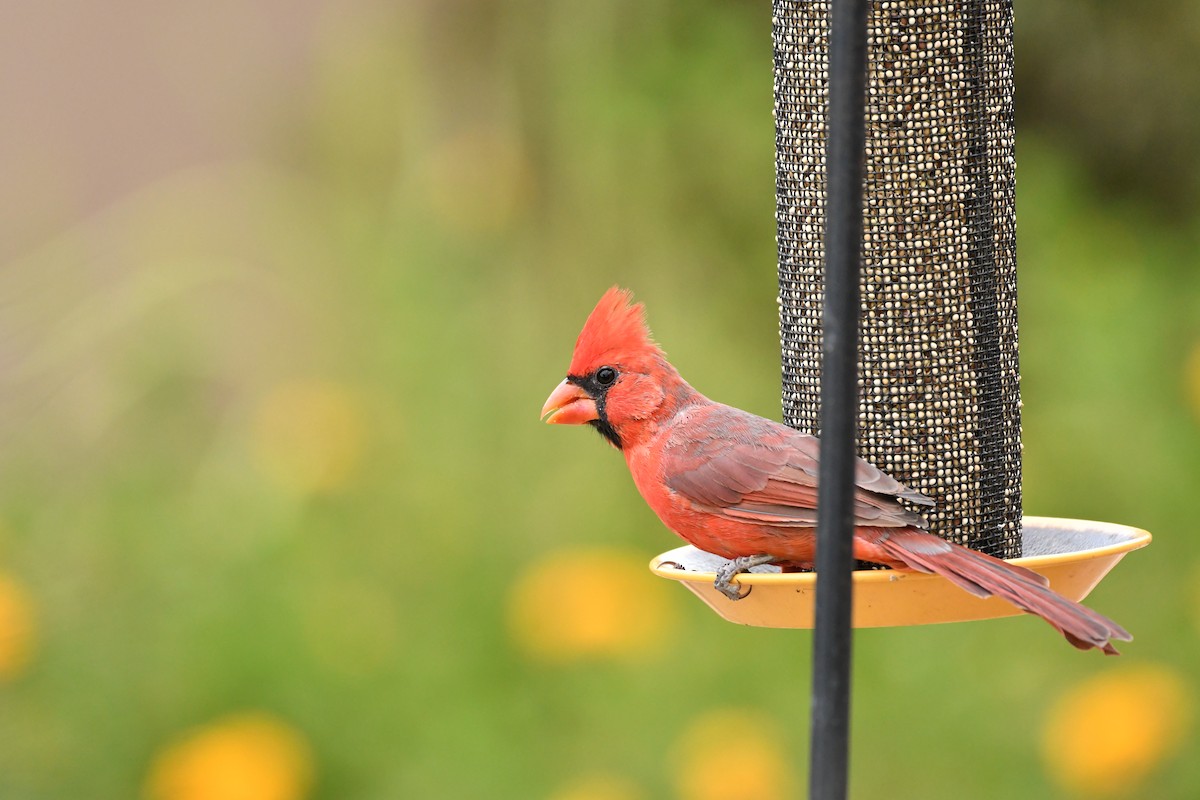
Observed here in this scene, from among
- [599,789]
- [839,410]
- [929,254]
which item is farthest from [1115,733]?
[839,410]

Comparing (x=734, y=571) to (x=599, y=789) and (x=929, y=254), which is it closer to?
(x=929, y=254)

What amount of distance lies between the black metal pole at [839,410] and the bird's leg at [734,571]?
630 mm

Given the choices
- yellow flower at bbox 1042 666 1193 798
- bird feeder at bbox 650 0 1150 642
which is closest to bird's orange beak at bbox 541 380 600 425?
bird feeder at bbox 650 0 1150 642

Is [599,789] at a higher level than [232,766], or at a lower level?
lower

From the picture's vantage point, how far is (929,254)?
7.67 feet

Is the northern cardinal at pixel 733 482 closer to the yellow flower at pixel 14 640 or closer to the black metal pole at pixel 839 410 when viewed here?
the black metal pole at pixel 839 410

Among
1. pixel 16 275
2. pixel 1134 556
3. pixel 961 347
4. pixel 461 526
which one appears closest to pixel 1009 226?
pixel 961 347

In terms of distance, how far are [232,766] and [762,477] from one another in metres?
1.76

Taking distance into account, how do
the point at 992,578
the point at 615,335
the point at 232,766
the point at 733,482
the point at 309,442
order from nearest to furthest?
the point at 992,578, the point at 733,482, the point at 615,335, the point at 232,766, the point at 309,442

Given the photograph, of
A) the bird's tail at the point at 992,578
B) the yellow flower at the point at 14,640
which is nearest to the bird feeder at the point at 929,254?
the bird's tail at the point at 992,578

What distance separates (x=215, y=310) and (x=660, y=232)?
3.74 ft

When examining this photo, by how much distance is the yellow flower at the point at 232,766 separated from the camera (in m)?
3.52

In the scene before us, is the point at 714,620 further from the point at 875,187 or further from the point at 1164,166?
the point at 875,187

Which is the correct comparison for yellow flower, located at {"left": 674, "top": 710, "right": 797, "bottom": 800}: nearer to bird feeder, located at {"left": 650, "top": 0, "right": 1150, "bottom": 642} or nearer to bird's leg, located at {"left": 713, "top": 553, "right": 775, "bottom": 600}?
bird feeder, located at {"left": 650, "top": 0, "right": 1150, "bottom": 642}
